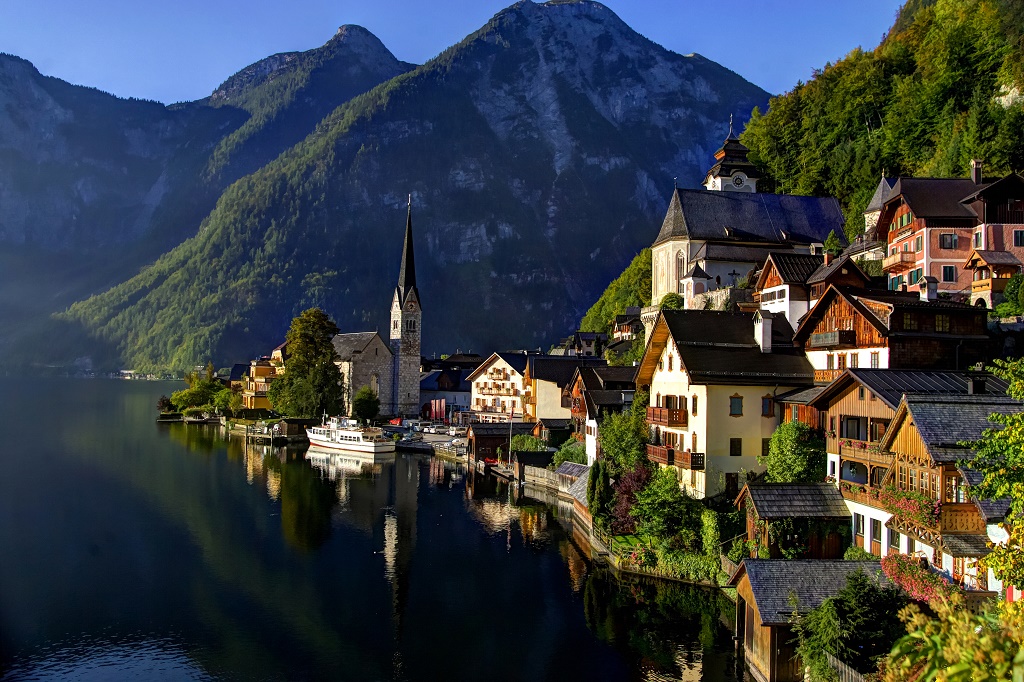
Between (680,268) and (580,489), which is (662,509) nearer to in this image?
(580,489)

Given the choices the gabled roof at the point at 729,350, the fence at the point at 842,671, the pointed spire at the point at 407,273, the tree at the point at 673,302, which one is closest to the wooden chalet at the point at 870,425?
the gabled roof at the point at 729,350

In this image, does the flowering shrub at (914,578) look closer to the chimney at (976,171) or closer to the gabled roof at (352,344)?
the chimney at (976,171)

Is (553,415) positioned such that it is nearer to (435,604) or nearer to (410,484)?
(410,484)

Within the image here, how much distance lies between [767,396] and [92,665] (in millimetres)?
28778

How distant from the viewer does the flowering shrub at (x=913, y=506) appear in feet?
76.2

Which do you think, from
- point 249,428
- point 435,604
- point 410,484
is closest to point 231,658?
point 435,604

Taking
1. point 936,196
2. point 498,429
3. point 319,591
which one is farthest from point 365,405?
point 936,196

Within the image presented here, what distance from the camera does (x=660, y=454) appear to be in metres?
40.6

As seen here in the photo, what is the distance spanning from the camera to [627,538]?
→ 124ft

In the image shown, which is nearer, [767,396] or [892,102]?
[767,396]

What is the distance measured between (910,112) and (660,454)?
5620 centimetres

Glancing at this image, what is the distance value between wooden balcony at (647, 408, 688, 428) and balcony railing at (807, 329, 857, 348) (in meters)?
6.83

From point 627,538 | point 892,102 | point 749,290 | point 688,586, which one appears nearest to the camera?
point 688,586

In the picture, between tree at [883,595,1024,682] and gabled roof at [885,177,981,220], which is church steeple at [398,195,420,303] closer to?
gabled roof at [885,177,981,220]
